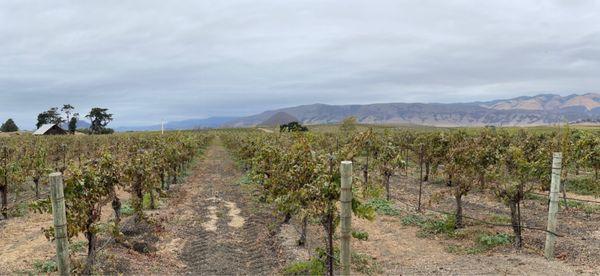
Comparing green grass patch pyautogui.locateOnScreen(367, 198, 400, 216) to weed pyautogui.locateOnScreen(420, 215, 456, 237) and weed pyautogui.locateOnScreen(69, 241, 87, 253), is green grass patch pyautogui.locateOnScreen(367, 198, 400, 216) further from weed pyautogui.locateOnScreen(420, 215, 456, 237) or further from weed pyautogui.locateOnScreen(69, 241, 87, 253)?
weed pyautogui.locateOnScreen(69, 241, 87, 253)

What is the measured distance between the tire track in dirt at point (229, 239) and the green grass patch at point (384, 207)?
4.18 meters

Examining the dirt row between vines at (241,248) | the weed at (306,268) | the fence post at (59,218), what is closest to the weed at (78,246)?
the dirt row between vines at (241,248)

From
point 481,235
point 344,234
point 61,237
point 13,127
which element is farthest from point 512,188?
point 13,127

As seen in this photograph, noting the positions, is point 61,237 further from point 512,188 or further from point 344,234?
point 512,188

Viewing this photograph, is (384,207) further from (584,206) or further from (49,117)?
(49,117)

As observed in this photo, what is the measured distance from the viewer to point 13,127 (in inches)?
3883

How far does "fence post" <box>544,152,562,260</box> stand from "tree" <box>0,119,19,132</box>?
4362 inches

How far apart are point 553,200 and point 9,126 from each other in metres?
113

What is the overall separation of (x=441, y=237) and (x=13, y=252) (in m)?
11.5

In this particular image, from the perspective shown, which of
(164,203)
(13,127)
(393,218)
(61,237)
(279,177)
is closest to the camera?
(61,237)

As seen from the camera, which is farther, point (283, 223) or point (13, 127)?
point (13, 127)

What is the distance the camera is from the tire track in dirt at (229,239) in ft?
34.1

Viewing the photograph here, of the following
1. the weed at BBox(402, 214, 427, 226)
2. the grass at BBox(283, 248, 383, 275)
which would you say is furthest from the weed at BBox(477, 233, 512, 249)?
the grass at BBox(283, 248, 383, 275)

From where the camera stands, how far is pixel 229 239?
41.7 ft
